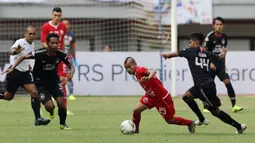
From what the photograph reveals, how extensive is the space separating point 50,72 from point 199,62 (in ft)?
8.46

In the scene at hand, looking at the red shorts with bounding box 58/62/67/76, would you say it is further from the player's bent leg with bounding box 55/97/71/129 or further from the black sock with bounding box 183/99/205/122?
the black sock with bounding box 183/99/205/122

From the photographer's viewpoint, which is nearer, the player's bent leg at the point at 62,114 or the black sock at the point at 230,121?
the black sock at the point at 230,121

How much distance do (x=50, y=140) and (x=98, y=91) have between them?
13170mm

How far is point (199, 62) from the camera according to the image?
40.7 feet

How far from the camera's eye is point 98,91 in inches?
939

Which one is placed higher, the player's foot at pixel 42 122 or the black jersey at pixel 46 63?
the black jersey at pixel 46 63

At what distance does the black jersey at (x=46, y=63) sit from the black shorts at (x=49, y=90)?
0.24 ft

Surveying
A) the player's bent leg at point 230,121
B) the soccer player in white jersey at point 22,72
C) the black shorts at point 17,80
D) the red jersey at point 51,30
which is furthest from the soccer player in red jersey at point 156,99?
the red jersey at point 51,30

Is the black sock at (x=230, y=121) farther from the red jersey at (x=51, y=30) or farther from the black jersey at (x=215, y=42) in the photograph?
the black jersey at (x=215, y=42)

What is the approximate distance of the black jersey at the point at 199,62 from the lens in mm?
12336

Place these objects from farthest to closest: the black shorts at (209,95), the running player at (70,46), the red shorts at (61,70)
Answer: the running player at (70,46) < the red shorts at (61,70) < the black shorts at (209,95)

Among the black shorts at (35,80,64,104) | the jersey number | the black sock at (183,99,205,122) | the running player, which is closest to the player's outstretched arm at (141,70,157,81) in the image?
the jersey number

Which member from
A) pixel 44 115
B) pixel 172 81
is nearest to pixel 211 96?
pixel 44 115

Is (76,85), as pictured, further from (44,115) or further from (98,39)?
(44,115)
